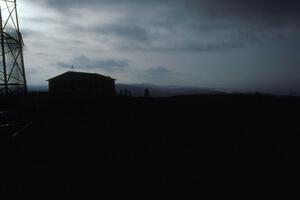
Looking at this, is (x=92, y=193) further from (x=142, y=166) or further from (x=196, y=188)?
(x=196, y=188)

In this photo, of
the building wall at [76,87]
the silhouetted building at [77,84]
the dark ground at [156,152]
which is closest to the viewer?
the dark ground at [156,152]

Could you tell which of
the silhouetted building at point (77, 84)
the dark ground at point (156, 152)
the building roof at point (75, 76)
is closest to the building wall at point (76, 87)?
the silhouetted building at point (77, 84)

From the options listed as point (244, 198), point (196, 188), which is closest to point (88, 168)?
point (196, 188)

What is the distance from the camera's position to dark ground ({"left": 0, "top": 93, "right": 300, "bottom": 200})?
1112 centimetres

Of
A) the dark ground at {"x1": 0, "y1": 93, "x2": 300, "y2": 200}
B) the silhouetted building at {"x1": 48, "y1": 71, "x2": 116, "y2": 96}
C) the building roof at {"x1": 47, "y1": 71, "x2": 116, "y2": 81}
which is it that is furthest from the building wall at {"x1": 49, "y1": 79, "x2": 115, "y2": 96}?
the dark ground at {"x1": 0, "y1": 93, "x2": 300, "y2": 200}

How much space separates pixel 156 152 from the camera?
14.7m

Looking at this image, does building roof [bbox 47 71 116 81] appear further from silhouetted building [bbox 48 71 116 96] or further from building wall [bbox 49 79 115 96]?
building wall [bbox 49 79 115 96]

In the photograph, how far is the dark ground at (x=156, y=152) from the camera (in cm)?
1112

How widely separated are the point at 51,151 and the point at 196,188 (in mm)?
8329

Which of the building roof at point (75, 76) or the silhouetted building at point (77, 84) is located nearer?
the silhouetted building at point (77, 84)

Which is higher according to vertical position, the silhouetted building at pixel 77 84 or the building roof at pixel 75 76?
the building roof at pixel 75 76

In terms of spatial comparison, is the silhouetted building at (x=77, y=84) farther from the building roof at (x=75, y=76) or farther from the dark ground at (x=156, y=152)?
the dark ground at (x=156, y=152)

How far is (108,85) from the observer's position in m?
42.1

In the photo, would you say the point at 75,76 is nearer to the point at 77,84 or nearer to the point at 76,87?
the point at 77,84
